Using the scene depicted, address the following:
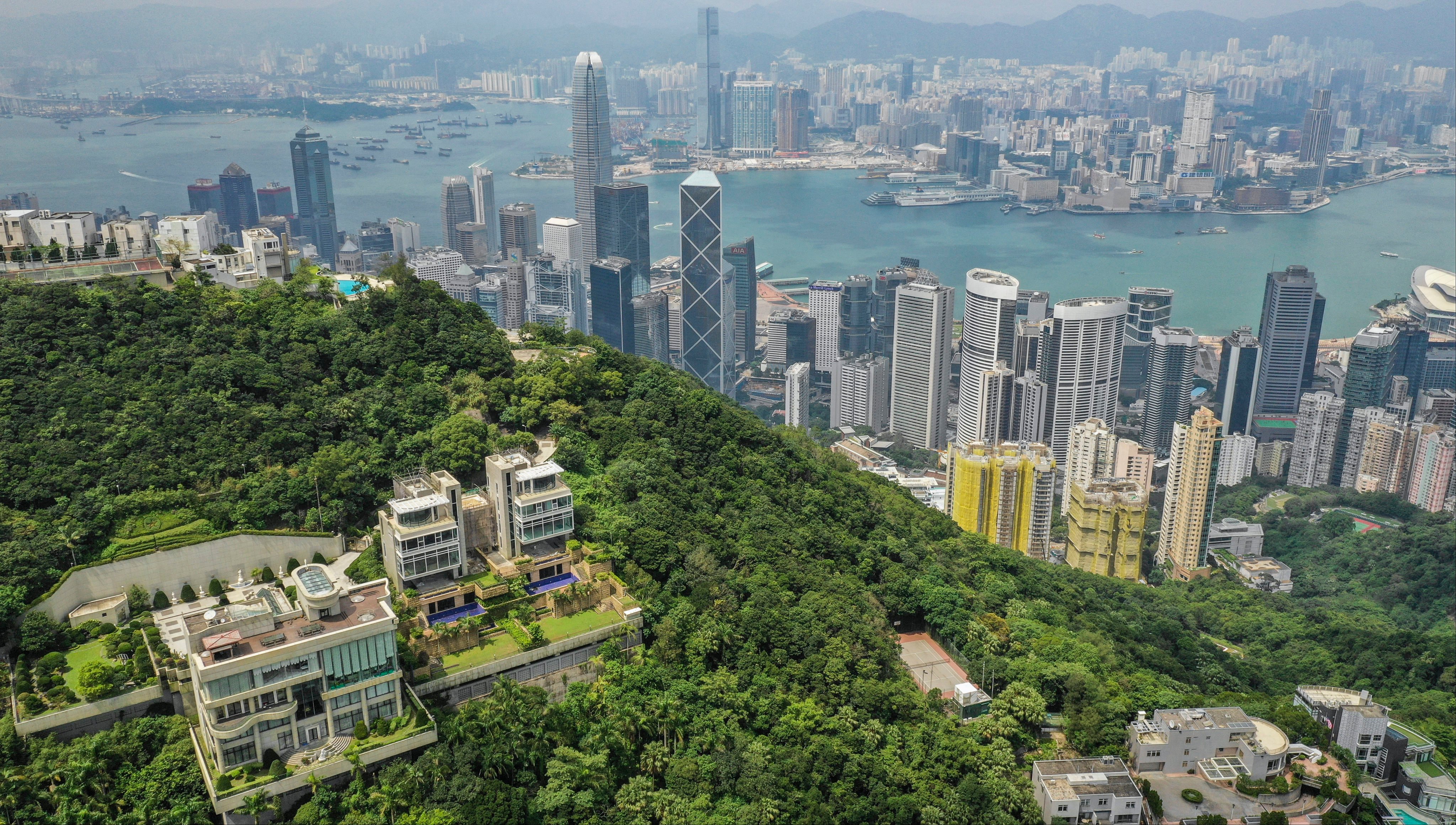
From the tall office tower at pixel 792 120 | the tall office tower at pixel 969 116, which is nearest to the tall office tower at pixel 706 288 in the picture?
the tall office tower at pixel 792 120

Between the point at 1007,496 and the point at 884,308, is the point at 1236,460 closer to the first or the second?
the point at 1007,496

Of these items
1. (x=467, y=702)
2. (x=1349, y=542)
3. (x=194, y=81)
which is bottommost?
(x=1349, y=542)

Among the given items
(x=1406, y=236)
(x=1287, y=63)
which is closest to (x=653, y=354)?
(x=1406, y=236)

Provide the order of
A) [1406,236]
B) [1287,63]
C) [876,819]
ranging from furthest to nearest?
[1287,63] → [1406,236] → [876,819]

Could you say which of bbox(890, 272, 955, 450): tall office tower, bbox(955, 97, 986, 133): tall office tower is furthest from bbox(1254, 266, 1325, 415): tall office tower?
Answer: bbox(955, 97, 986, 133): tall office tower

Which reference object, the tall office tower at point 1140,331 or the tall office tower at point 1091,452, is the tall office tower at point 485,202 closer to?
the tall office tower at point 1140,331

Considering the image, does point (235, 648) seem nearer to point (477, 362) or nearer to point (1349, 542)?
point (477, 362)
